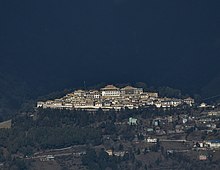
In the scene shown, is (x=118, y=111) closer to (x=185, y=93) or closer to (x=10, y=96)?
(x=185, y=93)

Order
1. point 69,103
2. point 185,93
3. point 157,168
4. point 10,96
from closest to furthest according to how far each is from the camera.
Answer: point 157,168
point 69,103
point 185,93
point 10,96

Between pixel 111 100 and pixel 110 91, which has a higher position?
pixel 110 91

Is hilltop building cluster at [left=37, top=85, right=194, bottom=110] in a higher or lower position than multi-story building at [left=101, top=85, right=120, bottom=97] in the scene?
lower

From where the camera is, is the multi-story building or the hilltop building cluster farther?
the multi-story building

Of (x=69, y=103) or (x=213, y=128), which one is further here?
(x=69, y=103)

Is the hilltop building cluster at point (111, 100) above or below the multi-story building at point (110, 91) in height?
below

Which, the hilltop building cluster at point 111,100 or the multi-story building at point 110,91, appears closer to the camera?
the hilltop building cluster at point 111,100

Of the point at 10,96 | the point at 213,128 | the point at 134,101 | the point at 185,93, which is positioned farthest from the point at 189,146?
the point at 10,96

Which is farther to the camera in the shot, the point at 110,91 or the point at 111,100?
the point at 110,91
